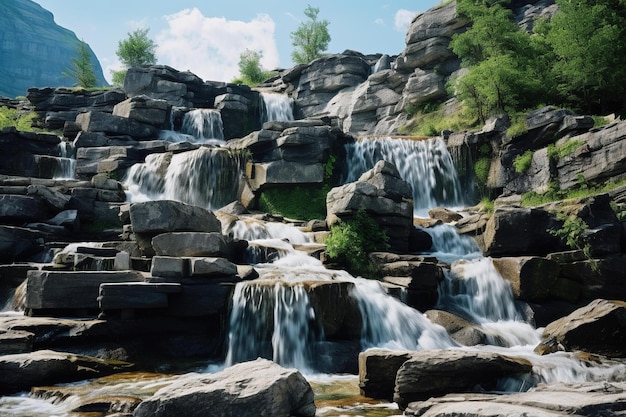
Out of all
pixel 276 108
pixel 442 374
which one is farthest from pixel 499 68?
pixel 442 374

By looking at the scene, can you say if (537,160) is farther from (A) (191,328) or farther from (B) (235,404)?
(B) (235,404)

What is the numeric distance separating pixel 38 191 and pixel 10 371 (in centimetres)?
1187

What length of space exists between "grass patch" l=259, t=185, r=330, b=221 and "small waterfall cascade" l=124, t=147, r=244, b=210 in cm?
164

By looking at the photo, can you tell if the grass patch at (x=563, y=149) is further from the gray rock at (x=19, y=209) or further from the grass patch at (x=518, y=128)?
the gray rock at (x=19, y=209)

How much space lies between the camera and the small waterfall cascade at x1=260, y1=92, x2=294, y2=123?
118 ft

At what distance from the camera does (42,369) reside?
8.02 m

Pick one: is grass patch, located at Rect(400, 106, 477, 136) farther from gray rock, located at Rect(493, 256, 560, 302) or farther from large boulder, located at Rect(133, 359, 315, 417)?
large boulder, located at Rect(133, 359, 315, 417)

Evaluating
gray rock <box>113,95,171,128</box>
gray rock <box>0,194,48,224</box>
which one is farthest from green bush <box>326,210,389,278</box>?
gray rock <box>113,95,171,128</box>

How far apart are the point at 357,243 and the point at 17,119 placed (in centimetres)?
3198

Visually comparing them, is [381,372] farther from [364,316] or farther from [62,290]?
[62,290]

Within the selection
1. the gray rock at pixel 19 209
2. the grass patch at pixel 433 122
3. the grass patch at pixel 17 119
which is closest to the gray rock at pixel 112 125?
the grass patch at pixel 17 119

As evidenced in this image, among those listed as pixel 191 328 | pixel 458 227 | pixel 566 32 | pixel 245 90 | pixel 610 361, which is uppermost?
pixel 245 90

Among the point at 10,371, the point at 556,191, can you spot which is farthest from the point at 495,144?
the point at 10,371

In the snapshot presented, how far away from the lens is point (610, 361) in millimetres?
9641
